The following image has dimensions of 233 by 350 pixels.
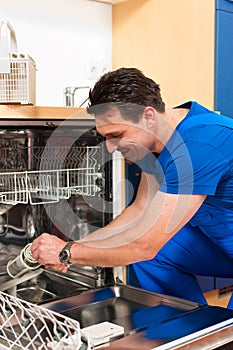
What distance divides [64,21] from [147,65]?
38 cm

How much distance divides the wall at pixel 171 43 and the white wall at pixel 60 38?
83mm

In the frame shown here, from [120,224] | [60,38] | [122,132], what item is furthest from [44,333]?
[60,38]

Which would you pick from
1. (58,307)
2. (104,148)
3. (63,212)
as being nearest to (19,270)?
(58,307)

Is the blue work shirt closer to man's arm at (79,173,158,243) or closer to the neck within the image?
the neck

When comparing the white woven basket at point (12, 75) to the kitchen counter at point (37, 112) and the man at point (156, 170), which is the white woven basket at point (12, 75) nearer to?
the kitchen counter at point (37, 112)

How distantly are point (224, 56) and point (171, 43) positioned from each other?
8.5 inches

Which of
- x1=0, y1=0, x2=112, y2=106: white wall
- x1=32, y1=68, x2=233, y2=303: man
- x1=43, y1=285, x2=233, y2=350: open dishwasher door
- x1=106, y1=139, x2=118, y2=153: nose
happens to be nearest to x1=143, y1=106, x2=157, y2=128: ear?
x1=32, y1=68, x2=233, y2=303: man

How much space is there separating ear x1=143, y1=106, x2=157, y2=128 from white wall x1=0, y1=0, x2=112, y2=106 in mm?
681

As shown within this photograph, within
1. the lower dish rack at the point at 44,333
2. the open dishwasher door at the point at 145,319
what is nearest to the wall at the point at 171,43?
the open dishwasher door at the point at 145,319

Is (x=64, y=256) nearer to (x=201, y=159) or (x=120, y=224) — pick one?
(x=120, y=224)

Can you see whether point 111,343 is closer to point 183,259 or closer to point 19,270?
point 19,270

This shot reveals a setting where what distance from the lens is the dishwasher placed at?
4.60ft

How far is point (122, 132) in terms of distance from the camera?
4.94ft

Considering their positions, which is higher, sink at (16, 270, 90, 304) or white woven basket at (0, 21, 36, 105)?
white woven basket at (0, 21, 36, 105)
